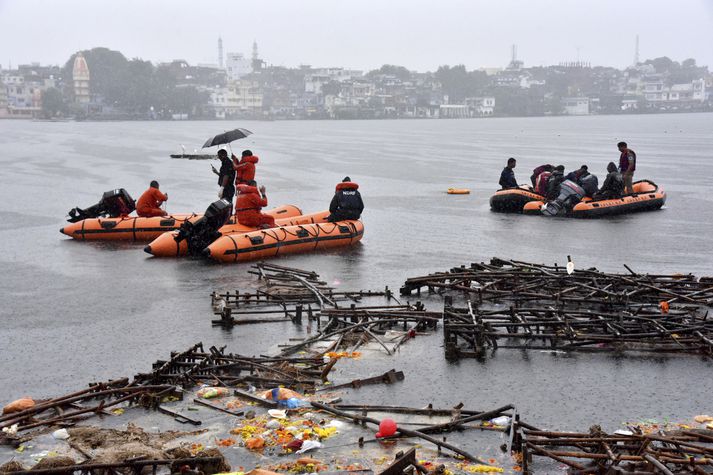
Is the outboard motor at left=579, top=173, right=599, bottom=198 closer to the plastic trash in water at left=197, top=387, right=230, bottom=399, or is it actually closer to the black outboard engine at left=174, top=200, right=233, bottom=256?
the black outboard engine at left=174, top=200, right=233, bottom=256

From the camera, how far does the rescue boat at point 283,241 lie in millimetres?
19672

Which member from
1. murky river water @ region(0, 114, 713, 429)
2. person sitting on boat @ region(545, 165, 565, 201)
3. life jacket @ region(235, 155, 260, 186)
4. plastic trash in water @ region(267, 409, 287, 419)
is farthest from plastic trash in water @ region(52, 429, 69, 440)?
person sitting on boat @ region(545, 165, 565, 201)

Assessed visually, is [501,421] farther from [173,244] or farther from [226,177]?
[226,177]

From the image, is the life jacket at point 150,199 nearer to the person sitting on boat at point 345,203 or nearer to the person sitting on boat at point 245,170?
the person sitting on boat at point 245,170

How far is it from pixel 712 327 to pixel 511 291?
339cm

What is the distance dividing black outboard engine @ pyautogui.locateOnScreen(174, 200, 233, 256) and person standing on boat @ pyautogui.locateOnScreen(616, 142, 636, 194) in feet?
44.8

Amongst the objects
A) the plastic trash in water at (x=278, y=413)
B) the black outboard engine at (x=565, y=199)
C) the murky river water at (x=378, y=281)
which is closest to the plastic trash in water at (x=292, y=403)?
the plastic trash in water at (x=278, y=413)

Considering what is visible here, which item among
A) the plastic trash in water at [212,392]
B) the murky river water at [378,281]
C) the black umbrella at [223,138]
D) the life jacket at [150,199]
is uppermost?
the black umbrella at [223,138]

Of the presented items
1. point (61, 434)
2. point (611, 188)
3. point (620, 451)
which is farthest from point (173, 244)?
point (611, 188)

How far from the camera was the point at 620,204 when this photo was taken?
2848 centimetres

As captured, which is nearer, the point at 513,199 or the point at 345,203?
the point at 345,203

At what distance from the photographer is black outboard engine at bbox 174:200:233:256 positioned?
20.4 meters

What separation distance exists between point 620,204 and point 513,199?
358 centimetres

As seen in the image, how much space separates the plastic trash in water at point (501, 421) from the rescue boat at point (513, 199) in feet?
66.2
